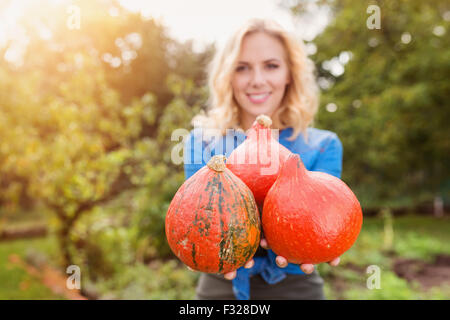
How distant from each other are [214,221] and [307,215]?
16.9 inches

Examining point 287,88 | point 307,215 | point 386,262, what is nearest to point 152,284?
point 287,88

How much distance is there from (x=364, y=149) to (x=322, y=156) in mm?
9392

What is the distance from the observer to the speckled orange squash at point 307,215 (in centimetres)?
156

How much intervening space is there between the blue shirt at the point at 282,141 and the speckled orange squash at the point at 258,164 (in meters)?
0.69

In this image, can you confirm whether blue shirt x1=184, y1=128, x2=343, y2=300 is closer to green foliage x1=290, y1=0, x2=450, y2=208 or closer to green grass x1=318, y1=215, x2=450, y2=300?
green grass x1=318, y1=215, x2=450, y2=300

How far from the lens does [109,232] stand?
5.84 metres

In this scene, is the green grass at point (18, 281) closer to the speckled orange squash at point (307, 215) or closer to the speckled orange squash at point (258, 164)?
the speckled orange squash at point (258, 164)

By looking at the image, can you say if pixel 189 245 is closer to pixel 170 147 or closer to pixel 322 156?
pixel 322 156

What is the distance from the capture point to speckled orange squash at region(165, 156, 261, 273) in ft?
5.02

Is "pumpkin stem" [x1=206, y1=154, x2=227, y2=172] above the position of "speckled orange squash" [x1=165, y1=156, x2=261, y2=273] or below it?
above

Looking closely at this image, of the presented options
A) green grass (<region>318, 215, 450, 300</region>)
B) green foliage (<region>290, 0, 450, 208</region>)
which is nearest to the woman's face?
green grass (<region>318, 215, 450, 300</region>)

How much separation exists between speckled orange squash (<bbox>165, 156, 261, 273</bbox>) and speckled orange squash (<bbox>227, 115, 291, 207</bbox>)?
11cm

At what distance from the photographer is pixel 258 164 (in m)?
1.73
